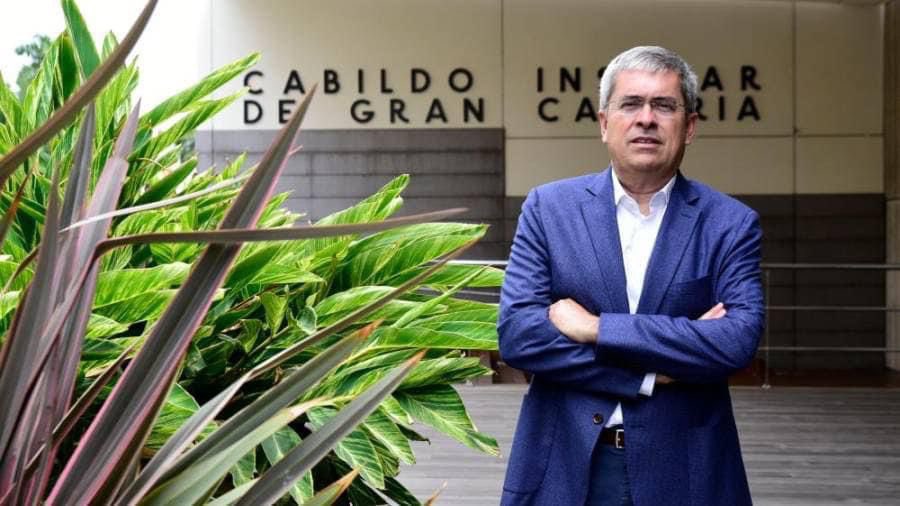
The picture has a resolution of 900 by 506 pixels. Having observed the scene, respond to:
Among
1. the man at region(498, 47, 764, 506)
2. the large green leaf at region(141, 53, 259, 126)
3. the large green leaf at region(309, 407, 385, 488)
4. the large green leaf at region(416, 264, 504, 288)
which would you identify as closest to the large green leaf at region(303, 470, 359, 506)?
the large green leaf at region(309, 407, 385, 488)

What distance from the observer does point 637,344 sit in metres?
1.67

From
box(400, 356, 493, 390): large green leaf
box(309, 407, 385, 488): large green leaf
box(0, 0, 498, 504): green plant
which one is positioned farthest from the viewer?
box(400, 356, 493, 390): large green leaf

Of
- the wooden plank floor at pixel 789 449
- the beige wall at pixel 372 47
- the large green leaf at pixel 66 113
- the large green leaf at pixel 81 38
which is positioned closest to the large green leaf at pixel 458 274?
the large green leaf at pixel 81 38

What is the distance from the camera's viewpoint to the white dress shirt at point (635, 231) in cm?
177

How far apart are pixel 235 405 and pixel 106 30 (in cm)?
83

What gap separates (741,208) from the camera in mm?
1806

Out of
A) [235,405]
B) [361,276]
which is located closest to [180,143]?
[361,276]

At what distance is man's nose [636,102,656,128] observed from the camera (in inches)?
66.7

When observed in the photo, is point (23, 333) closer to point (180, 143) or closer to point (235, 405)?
point (235, 405)

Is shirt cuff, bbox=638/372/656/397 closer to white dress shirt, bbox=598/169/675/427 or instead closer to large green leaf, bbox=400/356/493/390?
white dress shirt, bbox=598/169/675/427

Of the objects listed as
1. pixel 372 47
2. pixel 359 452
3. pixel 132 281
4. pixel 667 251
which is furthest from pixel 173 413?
pixel 372 47

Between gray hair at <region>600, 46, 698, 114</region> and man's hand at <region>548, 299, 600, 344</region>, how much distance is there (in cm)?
31

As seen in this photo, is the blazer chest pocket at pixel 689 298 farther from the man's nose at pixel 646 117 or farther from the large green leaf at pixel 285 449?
the large green leaf at pixel 285 449

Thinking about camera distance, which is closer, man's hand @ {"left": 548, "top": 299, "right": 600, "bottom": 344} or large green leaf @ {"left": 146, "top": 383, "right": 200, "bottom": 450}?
large green leaf @ {"left": 146, "top": 383, "right": 200, "bottom": 450}
